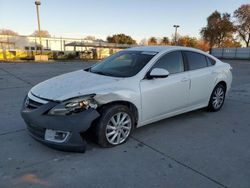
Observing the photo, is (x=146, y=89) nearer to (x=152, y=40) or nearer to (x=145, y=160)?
(x=145, y=160)

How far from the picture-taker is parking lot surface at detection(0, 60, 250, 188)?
2.61 meters

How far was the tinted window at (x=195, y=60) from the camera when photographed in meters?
4.51

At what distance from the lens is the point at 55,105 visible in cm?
299

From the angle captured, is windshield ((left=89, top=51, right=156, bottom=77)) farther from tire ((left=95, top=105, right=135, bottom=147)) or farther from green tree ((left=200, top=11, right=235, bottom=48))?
green tree ((left=200, top=11, right=235, bottom=48))

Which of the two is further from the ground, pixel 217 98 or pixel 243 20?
pixel 243 20

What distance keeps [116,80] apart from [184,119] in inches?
80.4

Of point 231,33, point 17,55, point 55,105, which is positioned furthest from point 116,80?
point 231,33

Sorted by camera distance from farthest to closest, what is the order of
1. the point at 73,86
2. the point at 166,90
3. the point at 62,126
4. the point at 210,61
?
1. the point at 210,61
2. the point at 166,90
3. the point at 73,86
4. the point at 62,126

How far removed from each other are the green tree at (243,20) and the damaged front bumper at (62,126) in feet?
158

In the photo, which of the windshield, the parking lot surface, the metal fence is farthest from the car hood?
the metal fence

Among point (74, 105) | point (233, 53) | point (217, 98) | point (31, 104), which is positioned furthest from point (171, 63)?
point (233, 53)

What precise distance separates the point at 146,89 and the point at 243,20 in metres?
48.2

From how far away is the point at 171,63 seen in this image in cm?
417

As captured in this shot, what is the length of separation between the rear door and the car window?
0.71ft
